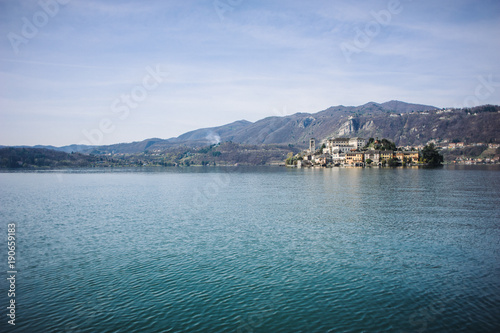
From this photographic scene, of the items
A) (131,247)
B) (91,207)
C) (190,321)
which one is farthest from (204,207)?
(190,321)

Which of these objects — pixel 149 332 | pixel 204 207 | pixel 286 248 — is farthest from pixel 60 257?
pixel 204 207

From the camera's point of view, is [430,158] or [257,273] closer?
[257,273]

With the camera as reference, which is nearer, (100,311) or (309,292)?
(100,311)

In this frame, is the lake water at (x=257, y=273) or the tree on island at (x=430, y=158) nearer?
the lake water at (x=257, y=273)

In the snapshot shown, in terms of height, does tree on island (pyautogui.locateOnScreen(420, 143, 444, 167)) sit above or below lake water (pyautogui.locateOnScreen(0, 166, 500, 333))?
above

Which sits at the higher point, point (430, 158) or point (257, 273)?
point (430, 158)

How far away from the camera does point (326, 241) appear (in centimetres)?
2864

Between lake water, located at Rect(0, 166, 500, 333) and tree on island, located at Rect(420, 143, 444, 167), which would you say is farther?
tree on island, located at Rect(420, 143, 444, 167)

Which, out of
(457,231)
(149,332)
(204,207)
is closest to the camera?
(149,332)

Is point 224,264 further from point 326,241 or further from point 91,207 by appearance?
point 91,207

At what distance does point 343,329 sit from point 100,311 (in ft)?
39.0

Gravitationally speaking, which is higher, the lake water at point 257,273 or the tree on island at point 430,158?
the tree on island at point 430,158

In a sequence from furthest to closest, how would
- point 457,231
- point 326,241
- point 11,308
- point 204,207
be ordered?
point 204,207 < point 457,231 < point 326,241 < point 11,308

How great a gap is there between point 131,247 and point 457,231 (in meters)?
31.2
